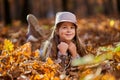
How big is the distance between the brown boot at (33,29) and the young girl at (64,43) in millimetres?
994

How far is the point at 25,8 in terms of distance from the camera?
22.6 meters

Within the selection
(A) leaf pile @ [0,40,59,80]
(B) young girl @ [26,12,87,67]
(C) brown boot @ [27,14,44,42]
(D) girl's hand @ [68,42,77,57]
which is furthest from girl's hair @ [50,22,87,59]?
(C) brown boot @ [27,14,44,42]

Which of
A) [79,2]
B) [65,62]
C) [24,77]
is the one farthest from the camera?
[79,2]

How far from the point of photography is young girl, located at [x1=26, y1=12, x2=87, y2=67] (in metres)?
5.61

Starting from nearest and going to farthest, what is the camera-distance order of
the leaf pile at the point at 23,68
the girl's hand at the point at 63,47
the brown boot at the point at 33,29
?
the leaf pile at the point at 23,68, the girl's hand at the point at 63,47, the brown boot at the point at 33,29

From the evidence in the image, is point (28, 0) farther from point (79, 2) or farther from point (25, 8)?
point (79, 2)

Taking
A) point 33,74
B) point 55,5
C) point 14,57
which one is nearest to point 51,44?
point 14,57

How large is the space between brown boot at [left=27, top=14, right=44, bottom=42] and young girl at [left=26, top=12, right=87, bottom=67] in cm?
99

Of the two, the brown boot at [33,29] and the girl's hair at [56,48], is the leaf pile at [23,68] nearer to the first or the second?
the girl's hair at [56,48]

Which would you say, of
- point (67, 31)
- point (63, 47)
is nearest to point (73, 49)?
point (63, 47)

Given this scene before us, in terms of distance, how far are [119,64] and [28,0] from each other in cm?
1838

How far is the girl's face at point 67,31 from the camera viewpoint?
18.6 ft

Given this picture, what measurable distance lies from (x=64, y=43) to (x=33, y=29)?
1.39 metres

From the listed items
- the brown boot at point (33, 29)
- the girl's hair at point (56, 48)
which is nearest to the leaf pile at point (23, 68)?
the girl's hair at point (56, 48)
